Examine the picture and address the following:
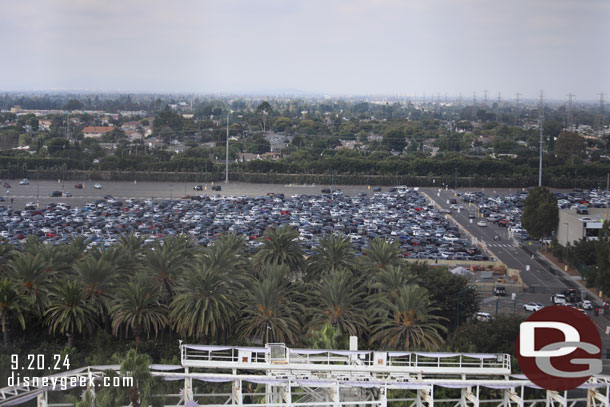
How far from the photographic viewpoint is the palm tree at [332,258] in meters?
12.4

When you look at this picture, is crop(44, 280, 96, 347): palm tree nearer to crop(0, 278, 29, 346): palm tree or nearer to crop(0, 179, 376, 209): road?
crop(0, 278, 29, 346): palm tree

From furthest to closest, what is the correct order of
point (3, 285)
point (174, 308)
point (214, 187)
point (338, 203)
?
point (214, 187)
point (338, 203)
point (174, 308)
point (3, 285)

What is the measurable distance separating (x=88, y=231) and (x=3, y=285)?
13066mm

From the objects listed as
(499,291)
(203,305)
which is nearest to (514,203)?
(499,291)

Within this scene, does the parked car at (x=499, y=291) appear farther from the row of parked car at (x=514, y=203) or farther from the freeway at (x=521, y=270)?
the row of parked car at (x=514, y=203)

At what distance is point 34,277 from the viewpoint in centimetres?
1088

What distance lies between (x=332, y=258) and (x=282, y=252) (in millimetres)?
916

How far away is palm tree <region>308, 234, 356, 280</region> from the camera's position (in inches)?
490

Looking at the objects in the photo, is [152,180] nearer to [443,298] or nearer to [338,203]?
[338,203]

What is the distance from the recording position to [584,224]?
774 inches

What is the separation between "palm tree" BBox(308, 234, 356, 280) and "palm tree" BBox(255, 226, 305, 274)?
0.92 ft

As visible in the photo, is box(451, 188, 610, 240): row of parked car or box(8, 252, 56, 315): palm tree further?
box(451, 188, 610, 240): row of parked car

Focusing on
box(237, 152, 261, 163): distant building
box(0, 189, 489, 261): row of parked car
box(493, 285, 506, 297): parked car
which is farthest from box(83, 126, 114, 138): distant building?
box(493, 285, 506, 297): parked car

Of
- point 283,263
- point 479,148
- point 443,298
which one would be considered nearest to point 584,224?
point 443,298
